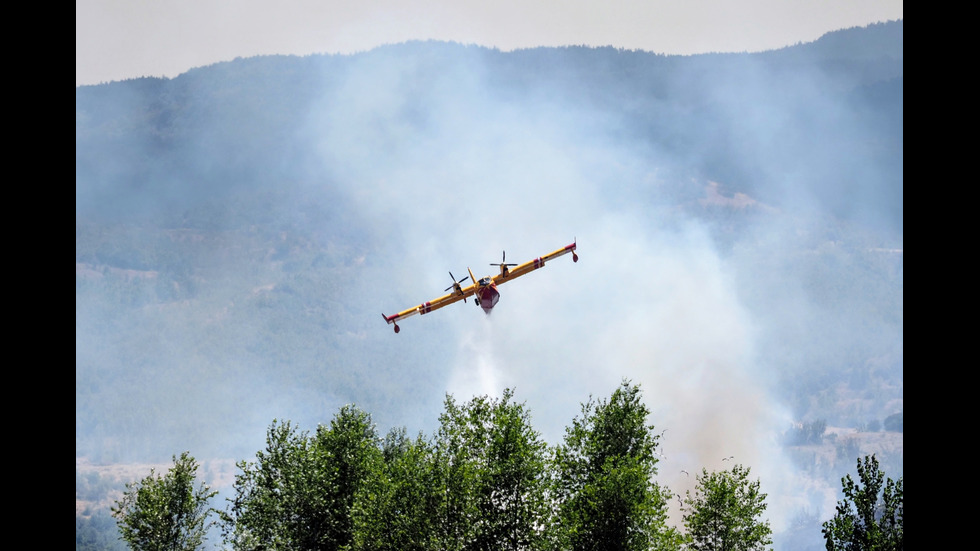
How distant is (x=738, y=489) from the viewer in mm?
104000

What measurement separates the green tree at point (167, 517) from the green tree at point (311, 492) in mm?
4130

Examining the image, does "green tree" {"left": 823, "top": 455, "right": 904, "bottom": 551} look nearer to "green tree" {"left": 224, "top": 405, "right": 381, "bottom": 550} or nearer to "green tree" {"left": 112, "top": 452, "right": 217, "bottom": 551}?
"green tree" {"left": 224, "top": 405, "right": 381, "bottom": 550}

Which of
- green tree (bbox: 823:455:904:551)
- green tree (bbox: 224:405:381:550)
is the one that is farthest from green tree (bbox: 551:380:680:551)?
green tree (bbox: 224:405:381:550)

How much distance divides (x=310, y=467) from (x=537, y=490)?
90.7ft

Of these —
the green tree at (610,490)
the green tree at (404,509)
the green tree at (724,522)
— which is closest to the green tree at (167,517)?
the green tree at (404,509)

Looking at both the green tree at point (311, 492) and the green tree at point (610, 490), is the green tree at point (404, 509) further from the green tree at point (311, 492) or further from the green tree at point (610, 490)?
the green tree at point (610, 490)

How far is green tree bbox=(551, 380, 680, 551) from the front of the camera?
311ft

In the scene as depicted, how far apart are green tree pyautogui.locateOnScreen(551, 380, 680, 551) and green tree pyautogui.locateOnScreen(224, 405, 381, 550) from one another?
20426mm

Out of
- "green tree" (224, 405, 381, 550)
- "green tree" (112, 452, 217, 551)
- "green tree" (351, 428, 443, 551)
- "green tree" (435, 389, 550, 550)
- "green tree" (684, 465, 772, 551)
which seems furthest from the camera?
"green tree" (112, 452, 217, 551)

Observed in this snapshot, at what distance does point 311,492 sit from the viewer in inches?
4286

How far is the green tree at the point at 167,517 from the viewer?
109688 millimetres
